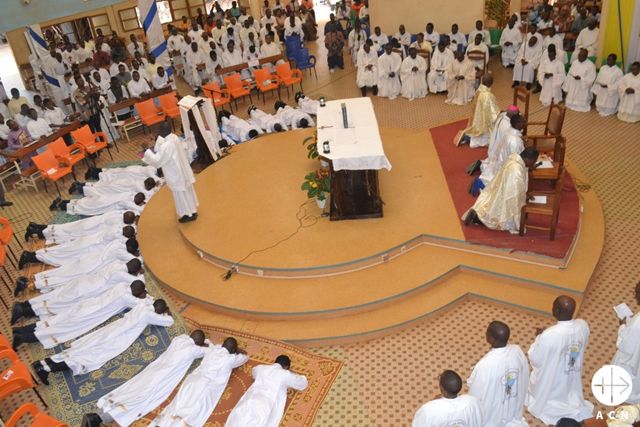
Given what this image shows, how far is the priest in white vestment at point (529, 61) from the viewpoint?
12844 millimetres

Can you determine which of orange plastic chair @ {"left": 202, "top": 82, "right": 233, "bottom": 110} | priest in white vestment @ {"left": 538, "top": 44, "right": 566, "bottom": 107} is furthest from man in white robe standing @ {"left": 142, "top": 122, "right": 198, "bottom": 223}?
priest in white vestment @ {"left": 538, "top": 44, "right": 566, "bottom": 107}

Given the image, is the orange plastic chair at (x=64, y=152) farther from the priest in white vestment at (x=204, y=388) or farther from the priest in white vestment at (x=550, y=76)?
the priest in white vestment at (x=550, y=76)

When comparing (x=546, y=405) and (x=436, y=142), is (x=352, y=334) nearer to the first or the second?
(x=546, y=405)

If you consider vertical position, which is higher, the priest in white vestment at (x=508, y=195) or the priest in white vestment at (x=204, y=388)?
the priest in white vestment at (x=508, y=195)

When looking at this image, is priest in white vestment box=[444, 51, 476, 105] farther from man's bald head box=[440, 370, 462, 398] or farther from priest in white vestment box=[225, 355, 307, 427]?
man's bald head box=[440, 370, 462, 398]

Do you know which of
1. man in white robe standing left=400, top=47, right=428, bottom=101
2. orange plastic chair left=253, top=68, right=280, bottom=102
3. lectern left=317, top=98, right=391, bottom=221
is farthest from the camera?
orange plastic chair left=253, top=68, right=280, bottom=102

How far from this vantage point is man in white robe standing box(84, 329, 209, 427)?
19.2 feet

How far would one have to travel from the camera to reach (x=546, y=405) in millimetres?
5371

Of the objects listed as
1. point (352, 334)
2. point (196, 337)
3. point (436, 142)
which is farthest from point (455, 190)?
point (196, 337)

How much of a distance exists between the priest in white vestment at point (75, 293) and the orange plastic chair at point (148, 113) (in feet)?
19.2

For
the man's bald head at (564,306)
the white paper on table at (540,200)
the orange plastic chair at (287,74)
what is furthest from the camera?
the orange plastic chair at (287,74)

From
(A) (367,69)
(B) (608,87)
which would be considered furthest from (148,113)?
(B) (608,87)

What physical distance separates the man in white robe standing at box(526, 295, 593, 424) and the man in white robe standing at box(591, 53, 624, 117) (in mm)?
7535

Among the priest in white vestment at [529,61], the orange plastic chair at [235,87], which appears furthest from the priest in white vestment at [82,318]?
the priest in white vestment at [529,61]
